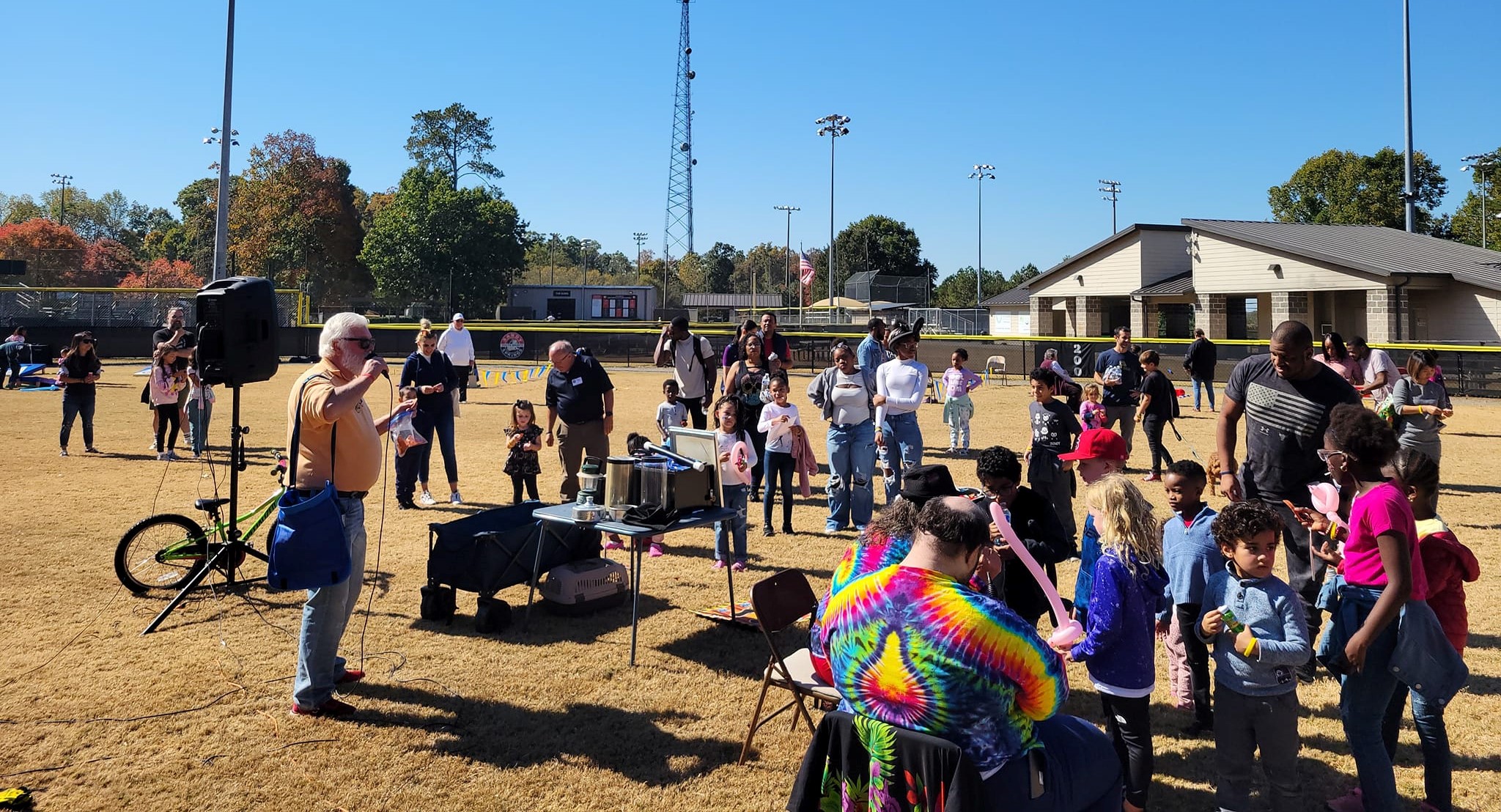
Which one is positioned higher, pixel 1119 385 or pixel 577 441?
pixel 1119 385

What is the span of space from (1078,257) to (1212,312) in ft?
20.8

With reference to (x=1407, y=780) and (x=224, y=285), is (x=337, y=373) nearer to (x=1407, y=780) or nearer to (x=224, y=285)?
(x=224, y=285)

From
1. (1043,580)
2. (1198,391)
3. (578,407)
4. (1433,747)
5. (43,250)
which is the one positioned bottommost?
(1433,747)

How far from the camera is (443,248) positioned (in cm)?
6656

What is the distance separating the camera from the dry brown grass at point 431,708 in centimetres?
429

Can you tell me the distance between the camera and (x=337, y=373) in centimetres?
489

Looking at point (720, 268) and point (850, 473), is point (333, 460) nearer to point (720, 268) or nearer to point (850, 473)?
point (850, 473)

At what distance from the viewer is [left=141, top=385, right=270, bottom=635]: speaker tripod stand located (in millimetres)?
6465

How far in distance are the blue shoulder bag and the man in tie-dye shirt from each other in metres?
2.90

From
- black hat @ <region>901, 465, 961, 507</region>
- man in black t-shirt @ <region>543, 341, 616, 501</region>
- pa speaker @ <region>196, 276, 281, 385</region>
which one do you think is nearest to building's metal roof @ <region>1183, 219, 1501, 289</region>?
man in black t-shirt @ <region>543, 341, 616, 501</region>

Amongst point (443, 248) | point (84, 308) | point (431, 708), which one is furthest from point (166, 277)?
point (431, 708)

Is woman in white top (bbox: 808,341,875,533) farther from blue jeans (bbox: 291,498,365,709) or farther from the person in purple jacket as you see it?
the person in purple jacket

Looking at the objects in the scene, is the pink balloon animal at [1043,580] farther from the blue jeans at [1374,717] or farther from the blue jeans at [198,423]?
the blue jeans at [198,423]

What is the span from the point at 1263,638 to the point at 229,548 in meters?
6.30
